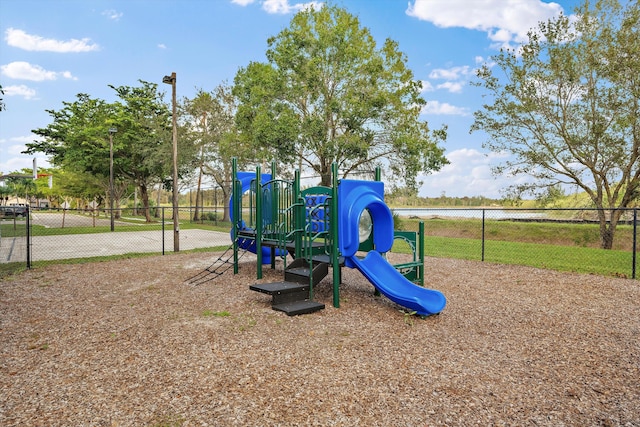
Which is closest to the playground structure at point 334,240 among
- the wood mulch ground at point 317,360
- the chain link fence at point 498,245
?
the wood mulch ground at point 317,360

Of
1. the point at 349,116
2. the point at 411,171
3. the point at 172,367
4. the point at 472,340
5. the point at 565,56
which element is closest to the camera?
the point at 172,367

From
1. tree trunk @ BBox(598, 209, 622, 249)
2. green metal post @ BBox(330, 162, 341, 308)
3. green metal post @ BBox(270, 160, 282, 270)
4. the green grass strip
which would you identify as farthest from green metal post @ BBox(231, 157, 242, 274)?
tree trunk @ BBox(598, 209, 622, 249)

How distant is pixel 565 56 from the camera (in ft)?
49.0

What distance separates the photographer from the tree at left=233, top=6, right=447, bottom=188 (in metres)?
18.0

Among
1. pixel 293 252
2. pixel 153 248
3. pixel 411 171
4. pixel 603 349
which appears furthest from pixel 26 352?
pixel 411 171

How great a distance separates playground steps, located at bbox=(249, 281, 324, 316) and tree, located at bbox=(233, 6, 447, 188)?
12.3 m

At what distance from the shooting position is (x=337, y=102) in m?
17.6

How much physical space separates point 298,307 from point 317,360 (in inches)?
69.4

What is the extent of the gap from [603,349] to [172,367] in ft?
15.1

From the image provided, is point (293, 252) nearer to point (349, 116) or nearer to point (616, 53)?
point (349, 116)

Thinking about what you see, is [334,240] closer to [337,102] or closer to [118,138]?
[337,102]

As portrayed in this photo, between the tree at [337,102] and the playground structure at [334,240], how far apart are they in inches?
415

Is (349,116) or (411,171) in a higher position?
(349,116)

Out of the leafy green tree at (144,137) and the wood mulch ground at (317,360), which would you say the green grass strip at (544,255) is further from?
the leafy green tree at (144,137)
